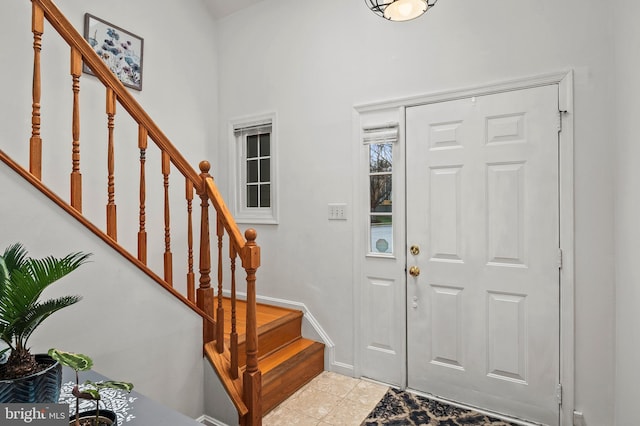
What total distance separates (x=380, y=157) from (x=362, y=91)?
1.80 ft

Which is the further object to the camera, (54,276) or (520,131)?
(520,131)

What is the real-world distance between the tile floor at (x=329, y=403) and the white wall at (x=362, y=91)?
234mm

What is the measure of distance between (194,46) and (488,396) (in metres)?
3.81

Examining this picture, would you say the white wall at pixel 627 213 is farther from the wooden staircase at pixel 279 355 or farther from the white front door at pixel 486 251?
the wooden staircase at pixel 279 355

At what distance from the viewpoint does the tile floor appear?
236 cm

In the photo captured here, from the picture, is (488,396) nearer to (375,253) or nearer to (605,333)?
(605,333)

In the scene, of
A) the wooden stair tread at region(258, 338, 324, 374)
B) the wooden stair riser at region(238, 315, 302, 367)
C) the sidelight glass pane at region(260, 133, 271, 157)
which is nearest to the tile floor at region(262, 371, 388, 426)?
the wooden stair tread at region(258, 338, 324, 374)

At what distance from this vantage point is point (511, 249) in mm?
2408

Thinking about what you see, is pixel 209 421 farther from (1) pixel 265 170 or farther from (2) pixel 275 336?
(1) pixel 265 170

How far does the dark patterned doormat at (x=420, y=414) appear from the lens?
234 centimetres

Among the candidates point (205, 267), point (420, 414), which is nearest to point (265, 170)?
point (205, 267)

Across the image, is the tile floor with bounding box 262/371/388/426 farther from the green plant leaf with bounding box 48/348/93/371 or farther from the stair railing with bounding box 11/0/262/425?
the green plant leaf with bounding box 48/348/93/371

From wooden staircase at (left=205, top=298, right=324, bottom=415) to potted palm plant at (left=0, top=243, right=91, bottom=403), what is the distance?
141 cm

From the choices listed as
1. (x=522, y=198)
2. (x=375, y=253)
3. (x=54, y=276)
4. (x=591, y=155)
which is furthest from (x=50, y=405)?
(x=591, y=155)
